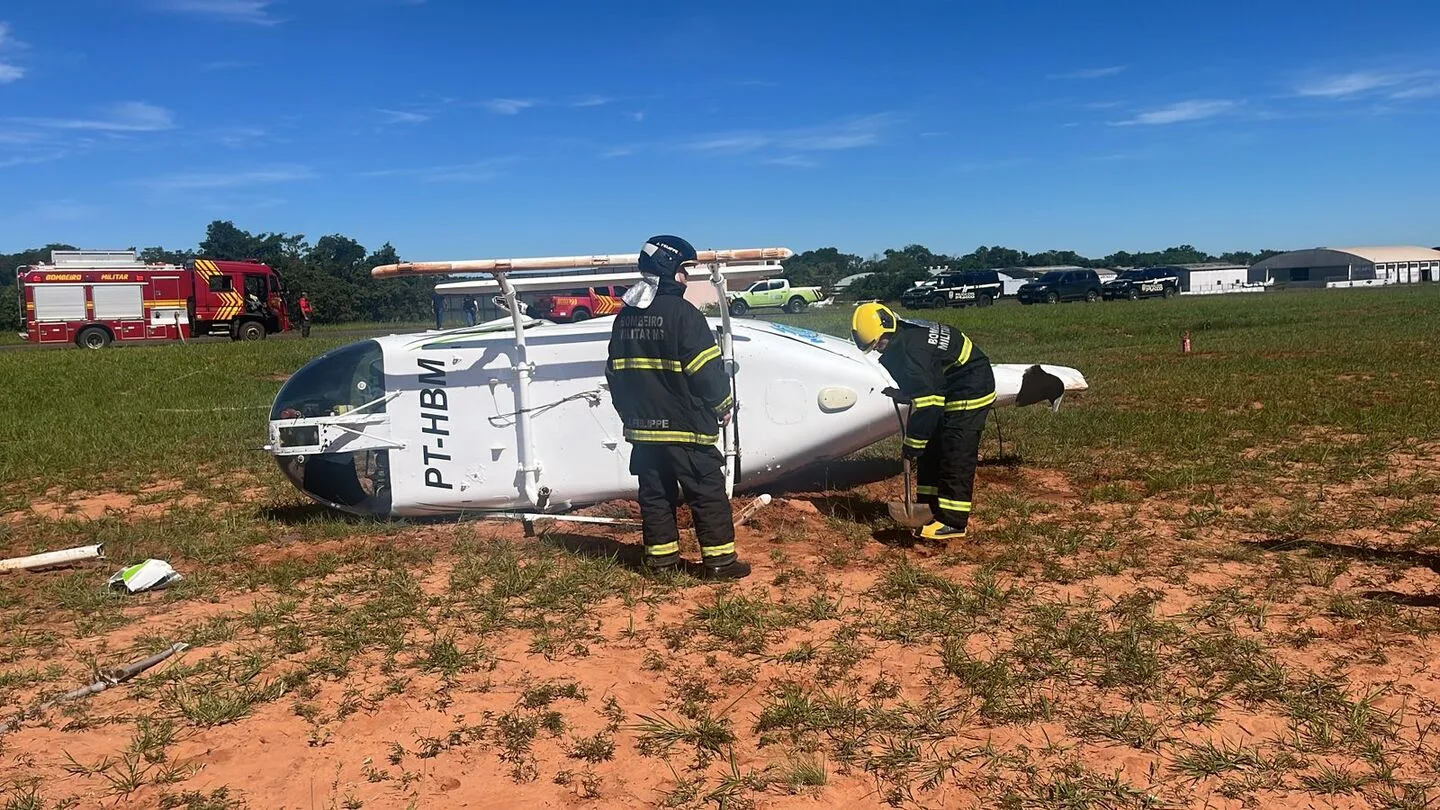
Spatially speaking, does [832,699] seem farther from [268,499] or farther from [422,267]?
[268,499]

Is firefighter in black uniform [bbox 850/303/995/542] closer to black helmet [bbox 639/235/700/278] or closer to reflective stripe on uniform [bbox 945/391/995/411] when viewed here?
reflective stripe on uniform [bbox 945/391/995/411]

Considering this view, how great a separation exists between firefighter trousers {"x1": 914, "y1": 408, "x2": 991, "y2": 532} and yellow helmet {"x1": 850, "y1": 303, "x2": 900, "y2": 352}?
62 cm

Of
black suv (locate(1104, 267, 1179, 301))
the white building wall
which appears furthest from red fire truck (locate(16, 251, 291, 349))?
the white building wall

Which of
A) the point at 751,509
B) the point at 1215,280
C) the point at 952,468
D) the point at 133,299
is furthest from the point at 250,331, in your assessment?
the point at 1215,280

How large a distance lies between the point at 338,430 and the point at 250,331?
2821 cm

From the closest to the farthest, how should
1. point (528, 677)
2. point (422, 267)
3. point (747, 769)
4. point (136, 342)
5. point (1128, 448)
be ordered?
point (747, 769) < point (528, 677) < point (422, 267) < point (1128, 448) < point (136, 342)

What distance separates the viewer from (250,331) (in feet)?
102

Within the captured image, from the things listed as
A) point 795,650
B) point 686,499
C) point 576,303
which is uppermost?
point 576,303

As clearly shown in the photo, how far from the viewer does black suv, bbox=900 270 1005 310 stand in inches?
1801

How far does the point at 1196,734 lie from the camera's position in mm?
3277

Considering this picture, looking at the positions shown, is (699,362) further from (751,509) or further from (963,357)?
(963,357)

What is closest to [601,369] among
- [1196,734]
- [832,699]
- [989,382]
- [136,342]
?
[989,382]

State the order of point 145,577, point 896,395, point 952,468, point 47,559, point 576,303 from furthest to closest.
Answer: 1. point 576,303
2. point 896,395
3. point 952,468
4. point 47,559
5. point 145,577

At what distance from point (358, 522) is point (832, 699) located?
151 inches
